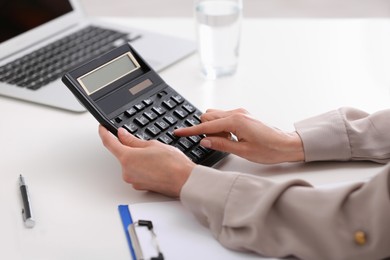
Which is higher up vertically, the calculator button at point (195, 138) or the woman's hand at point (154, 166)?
the calculator button at point (195, 138)

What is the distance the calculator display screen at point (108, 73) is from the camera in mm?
970

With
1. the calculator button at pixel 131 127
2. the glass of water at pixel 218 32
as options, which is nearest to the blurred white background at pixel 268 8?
the glass of water at pixel 218 32

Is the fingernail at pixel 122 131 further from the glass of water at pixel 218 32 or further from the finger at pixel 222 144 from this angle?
the glass of water at pixel 218 32

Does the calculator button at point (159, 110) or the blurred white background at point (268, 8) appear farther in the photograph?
the blurred white background at point (268, 8)

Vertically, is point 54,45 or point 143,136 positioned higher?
point 54,45

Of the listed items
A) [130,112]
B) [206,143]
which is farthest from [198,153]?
[130,112]

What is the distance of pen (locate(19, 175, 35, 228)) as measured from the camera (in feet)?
2.76

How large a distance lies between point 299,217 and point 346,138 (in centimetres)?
24

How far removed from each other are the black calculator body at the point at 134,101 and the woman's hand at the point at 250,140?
0.05 ft

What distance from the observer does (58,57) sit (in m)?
1.31

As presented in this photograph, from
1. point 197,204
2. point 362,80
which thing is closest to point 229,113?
point 197,204

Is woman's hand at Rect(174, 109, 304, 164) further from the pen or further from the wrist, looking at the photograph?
the pen

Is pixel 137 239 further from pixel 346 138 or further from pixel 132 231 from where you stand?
pixel 346 138

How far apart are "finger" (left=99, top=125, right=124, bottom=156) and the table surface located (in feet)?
0.16
